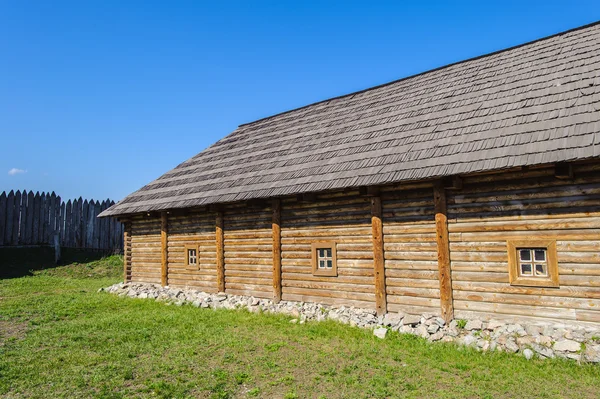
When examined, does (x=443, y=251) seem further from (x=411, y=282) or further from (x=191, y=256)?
(x=191, y=256)

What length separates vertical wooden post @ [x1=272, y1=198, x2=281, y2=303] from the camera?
33.4ft

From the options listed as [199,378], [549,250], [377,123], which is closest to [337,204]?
[377,123]

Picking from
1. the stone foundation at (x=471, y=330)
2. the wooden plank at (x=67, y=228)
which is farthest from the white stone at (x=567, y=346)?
the wooden plank at (x=67, y=228)

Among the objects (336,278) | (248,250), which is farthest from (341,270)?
(248,250)

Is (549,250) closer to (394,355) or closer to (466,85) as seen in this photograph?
(394,355)

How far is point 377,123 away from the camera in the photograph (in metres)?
10.6

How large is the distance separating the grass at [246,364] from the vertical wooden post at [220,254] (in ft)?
6.44

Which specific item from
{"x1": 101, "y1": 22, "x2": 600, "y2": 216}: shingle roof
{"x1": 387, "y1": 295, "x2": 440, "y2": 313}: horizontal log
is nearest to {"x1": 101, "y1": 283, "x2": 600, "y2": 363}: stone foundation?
{"x1": 387, "y1": 295, "x2": 440, "y2": 313}: horizontal log

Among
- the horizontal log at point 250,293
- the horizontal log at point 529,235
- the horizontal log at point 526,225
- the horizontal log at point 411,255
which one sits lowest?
the horizontal log at point 250,293

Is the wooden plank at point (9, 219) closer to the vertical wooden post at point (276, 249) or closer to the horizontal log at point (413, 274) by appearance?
the vertical wooden post at point (276, 249)

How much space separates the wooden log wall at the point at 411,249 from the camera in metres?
7.90

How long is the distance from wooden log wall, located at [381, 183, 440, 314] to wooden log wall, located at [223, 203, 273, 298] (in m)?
3.31

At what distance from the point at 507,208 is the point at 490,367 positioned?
107 inches

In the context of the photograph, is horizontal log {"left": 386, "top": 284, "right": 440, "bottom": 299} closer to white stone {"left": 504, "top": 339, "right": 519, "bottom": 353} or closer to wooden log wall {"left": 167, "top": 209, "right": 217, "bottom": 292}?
white stone {"left": 504, "top": 339, "right": 519, "bottom": 353}
